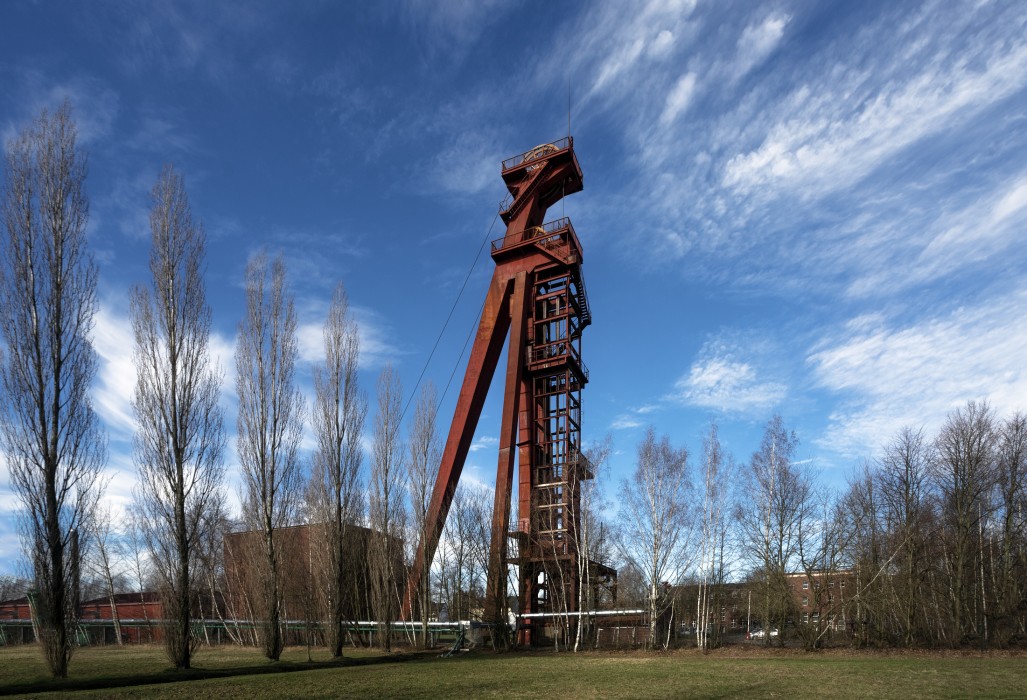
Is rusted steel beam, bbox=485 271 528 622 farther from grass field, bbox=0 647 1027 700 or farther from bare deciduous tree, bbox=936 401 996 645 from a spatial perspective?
bare deciduous tree, bbox=936 401 996 645

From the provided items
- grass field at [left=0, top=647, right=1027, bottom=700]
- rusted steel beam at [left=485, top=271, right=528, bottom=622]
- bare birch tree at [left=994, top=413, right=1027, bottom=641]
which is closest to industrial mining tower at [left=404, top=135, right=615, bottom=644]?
rusted steel beam at [left=485, top=271, right=528, bottom=622]

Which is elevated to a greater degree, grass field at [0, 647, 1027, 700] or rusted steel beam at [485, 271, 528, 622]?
rusted steel beam at [485, 271, 528, 622]

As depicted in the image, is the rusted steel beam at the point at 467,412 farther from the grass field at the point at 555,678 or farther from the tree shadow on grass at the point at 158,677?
the tree shadow on grass at the point at 158,677

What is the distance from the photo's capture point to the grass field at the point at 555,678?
11617 mm

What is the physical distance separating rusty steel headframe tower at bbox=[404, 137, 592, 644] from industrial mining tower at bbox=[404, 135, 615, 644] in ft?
0.19

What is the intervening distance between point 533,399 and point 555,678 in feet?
63.2

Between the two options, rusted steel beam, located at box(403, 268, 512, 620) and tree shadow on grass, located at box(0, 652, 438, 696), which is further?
rusted steel beam, located at box(403, 268, 512, 620)

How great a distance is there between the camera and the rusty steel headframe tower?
94.6 feet

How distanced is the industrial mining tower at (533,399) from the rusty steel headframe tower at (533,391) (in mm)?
57

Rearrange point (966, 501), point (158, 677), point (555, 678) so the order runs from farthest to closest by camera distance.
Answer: point (966, 501), point (555, 678), point (158, 677)

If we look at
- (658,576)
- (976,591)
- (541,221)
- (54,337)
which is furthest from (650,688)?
(541,221)

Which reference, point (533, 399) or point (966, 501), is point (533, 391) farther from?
point (966, 501)

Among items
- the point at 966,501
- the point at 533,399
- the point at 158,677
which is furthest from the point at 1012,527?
the point at 158,677

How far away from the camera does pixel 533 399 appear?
33.2 meters
